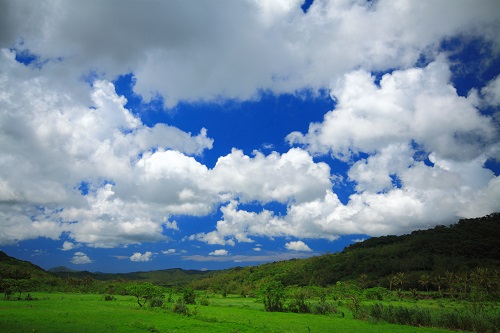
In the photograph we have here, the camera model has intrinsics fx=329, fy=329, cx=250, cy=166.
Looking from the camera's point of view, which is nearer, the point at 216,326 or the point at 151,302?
the point at 216,326

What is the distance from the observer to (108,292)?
8300cm

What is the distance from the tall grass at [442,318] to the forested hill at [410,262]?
58.8 meters

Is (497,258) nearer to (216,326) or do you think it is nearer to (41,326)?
(216,326)

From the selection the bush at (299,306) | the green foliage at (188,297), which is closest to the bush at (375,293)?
the bush at (299,306)

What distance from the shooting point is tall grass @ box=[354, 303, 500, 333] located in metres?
34.7

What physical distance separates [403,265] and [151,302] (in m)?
87.1

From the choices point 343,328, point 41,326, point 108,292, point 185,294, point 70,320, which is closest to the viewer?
point 41,326

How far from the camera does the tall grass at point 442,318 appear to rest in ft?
114

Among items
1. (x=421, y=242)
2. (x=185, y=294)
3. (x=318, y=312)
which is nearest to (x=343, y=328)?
(x=318, y=312)

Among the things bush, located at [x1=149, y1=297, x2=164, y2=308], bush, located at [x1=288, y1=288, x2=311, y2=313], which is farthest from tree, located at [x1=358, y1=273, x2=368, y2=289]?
bush, located at [x1=149, y1=297, x2=164, y2=308]

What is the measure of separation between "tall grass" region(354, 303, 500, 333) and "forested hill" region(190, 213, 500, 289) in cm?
5879

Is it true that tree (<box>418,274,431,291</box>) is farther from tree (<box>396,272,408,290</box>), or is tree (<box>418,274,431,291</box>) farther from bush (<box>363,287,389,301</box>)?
bush (<box>363,287,389,301</box>)

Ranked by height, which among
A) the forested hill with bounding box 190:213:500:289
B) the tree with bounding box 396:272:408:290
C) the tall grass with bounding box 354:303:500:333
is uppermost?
the forested hill with bounding box 190:213:500:289

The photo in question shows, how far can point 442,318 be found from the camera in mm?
38469
